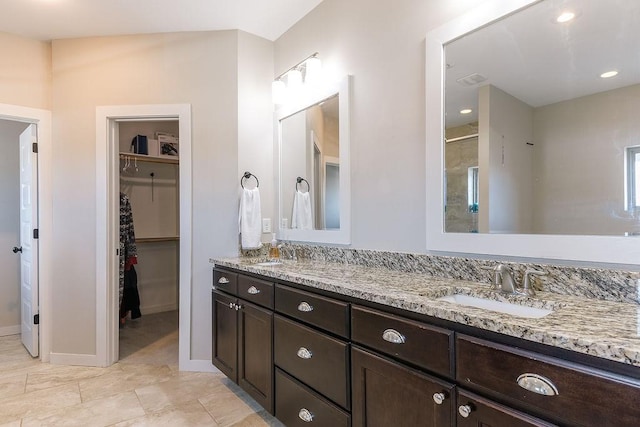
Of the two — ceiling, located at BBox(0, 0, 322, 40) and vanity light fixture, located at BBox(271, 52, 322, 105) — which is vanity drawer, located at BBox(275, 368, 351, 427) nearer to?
vanity light fixture, located at BBox(271, 52, 322, 105)

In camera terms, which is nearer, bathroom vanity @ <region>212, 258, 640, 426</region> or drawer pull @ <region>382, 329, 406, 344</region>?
bathroom vanity @ <region>212, 258, 640, 426</region>

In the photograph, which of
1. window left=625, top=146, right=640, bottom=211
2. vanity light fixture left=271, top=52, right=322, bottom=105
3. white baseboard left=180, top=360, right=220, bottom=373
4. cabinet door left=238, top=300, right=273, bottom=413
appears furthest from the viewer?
white baseboard left=180, top=360, right=220, bottom=373

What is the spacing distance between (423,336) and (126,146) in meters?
4.14

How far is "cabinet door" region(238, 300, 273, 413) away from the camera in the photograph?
1.97m

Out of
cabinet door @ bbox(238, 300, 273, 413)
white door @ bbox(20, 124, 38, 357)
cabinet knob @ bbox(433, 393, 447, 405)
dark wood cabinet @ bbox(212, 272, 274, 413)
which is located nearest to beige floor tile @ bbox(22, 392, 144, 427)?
dark wood cabinet @ bbox(212, 272, 274, 413)

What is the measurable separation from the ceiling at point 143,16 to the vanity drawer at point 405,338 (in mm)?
2206

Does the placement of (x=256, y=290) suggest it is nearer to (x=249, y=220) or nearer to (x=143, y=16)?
(x=249, y=220)

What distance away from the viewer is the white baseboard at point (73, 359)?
290cm

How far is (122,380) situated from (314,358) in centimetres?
184

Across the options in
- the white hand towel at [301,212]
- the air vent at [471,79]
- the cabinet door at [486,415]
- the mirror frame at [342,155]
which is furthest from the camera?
the white hand towel at [301,212]

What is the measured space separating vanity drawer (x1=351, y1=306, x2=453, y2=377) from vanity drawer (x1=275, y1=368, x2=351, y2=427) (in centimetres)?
38

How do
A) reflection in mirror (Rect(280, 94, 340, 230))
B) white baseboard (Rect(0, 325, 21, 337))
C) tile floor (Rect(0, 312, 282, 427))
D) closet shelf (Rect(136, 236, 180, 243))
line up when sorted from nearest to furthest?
tile floor (Rect(0, 312, 282, 427)) → reflection in mirror (Rect(280, 94, 340, 230)) → white baseboard (Rect(0, 325, 21, 337)) → closet shelf (Rect(136, 236, 180, 243))

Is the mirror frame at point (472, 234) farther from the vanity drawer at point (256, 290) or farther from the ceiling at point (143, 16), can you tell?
the ceiling at point (143, 16)

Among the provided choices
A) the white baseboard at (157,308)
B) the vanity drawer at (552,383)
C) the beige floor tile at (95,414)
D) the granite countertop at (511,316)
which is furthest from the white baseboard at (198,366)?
the vanity drawer at (552,383)
